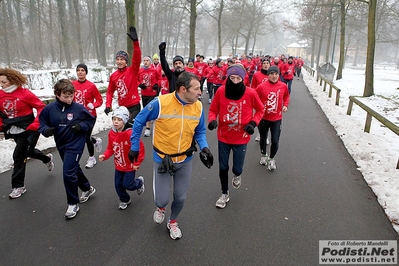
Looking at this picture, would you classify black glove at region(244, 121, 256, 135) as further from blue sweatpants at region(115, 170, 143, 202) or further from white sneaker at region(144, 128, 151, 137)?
white sneaker at region(144, 128, 151, 137)

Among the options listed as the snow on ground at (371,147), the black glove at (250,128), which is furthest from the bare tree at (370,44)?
the black glove at (250,128)

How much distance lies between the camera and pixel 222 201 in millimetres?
3877

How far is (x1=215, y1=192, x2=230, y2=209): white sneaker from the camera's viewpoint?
12.6 ft

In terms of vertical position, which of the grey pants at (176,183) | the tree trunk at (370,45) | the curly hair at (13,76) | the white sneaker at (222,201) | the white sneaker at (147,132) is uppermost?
the tree trunk at (370,45)

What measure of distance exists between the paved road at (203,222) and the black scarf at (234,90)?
1.58 m

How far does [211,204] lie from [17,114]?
10.2 feet

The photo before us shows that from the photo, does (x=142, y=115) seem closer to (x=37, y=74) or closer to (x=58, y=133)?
(x=58, y=133)

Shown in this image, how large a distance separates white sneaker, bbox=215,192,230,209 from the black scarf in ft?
4.74

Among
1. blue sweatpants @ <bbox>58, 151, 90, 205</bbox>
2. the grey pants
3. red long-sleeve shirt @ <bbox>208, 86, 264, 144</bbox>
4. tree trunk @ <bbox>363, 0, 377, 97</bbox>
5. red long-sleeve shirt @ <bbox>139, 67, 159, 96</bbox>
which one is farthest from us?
tree trunk @ <bbox>363, 0, 377, 97</bbox>

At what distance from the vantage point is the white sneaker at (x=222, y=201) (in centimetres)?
383

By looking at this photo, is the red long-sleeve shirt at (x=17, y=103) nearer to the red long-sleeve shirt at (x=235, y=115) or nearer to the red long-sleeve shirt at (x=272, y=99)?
the red long-sleeve shirt at (x=235, y=115)

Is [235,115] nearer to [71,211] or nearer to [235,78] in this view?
[235,78]

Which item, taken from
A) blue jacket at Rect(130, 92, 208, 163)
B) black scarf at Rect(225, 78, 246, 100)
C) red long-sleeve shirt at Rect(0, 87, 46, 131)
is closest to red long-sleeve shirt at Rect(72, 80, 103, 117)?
red long-sleeve shirt at Rect(0, 87, 46, 131)

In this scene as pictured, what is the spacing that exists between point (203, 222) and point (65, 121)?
2.18 m
